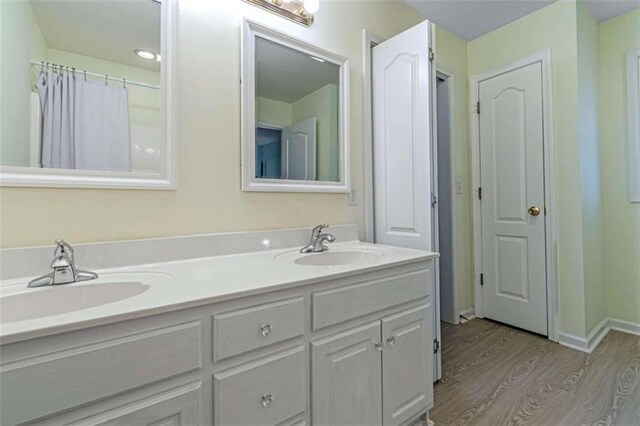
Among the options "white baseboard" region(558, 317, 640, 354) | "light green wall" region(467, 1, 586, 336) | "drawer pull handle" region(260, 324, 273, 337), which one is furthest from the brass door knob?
"drawer pull handle" region(260, 324, 273, 337)

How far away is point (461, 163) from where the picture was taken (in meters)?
2.69

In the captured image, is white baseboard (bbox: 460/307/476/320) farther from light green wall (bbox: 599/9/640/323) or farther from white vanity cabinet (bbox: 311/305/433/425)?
white vanity cabinet (bbox: 311/305/433/425)

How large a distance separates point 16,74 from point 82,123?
0.22m

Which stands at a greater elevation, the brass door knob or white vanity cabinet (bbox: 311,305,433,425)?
the brass door knob

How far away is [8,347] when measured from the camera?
0.58 metres

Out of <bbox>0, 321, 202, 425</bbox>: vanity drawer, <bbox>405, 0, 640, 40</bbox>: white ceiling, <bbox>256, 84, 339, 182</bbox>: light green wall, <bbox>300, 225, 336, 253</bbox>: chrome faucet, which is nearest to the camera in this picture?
<bbox>0, 321, 202, 425</bbox>: vanity drawer

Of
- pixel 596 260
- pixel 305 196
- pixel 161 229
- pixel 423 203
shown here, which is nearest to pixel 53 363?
pixel 161 229

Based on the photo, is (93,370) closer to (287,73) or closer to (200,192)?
(200,192)

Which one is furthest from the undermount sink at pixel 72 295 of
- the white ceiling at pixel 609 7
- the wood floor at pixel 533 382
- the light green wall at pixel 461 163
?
the white ceiling at pixel 609 7

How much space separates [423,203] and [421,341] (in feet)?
2.30

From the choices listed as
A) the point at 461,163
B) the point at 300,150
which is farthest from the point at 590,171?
the point at 300,150

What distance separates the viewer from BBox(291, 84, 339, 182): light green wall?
1692 mm

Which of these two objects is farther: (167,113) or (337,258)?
(337,258)

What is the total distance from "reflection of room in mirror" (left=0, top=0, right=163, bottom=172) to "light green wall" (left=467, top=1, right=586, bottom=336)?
2.59 metres
